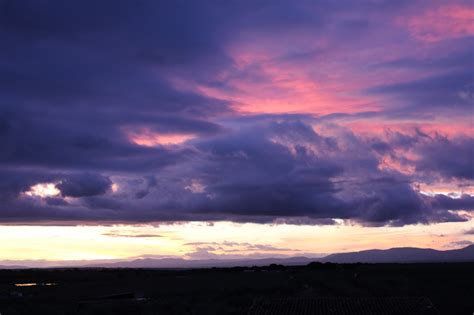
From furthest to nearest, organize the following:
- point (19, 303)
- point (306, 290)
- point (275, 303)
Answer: point (306, 290) < point (19, 303) < point (275, 303)

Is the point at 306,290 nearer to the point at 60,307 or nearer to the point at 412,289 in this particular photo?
the point at 412,289

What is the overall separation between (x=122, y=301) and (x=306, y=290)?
1999 centimetres

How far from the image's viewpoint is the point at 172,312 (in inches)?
1813

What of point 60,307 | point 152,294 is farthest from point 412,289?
point 60,307

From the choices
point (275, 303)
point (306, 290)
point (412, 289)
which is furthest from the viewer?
point (412, 289)

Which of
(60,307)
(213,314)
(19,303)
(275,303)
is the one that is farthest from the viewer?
(19,303)

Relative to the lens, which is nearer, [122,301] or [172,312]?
[172,312]

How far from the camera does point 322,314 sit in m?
36.9

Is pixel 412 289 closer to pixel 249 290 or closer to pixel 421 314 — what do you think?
pixel 249 290

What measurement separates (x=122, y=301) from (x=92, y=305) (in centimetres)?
281

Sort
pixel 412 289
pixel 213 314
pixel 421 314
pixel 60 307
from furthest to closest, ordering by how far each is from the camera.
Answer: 1. pixel 412 289
2. pixel 60 307
3. pixel 213 314
4. pixel 421 314

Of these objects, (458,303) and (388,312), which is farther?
A: (458,303)

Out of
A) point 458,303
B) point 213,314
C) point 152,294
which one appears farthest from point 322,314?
point 152,294

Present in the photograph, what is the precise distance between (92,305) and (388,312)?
26.7 meters
